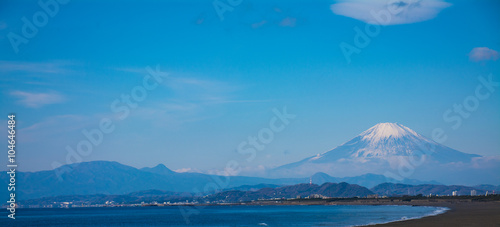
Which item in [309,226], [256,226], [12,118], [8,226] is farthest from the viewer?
[8,226]

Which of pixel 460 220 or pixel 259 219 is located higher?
pixel 460 220

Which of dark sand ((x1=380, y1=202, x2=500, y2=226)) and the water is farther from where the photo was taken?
the water

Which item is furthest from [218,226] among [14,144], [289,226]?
[14,144]

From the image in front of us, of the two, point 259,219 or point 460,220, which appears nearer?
point 460,220

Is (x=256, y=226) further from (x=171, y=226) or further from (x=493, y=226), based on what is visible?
(x=493, y=226)

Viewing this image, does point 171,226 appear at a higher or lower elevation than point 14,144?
lower

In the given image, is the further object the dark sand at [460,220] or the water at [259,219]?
the water at [259,219]

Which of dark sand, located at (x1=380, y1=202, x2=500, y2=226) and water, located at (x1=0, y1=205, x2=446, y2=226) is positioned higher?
dark sand, located at (x1=380, y1=202, x2=500, y2=226)

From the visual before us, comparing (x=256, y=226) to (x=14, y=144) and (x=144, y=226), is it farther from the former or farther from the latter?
(x=14, y=144)

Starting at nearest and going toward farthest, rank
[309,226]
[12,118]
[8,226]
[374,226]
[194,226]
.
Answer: [12,118], [374,226], [309,226], [194,226], [8,226]

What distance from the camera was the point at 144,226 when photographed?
7619 cm

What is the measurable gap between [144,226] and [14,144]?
42309mm

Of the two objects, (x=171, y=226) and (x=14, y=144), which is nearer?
(x=14, y=144)

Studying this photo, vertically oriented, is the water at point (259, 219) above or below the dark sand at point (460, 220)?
below
